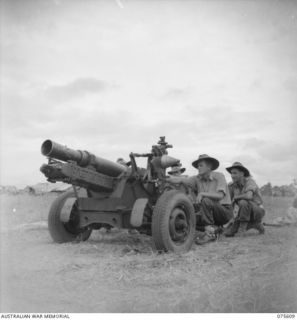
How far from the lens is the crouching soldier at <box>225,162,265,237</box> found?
23.2 ft

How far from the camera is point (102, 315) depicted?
3.59 metres

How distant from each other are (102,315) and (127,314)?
0.21m

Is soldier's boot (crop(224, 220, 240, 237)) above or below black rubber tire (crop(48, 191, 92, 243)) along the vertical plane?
below

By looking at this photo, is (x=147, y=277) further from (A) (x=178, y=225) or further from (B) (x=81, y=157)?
(B) (x=81, y=157)

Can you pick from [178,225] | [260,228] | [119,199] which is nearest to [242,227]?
[260,228]

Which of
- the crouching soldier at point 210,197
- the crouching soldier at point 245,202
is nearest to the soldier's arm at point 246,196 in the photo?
the crouching soldier at point 245,202

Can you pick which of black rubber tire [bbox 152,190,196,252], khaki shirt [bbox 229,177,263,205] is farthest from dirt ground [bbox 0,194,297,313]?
khaki shirt [bbox 229,177,263,205]

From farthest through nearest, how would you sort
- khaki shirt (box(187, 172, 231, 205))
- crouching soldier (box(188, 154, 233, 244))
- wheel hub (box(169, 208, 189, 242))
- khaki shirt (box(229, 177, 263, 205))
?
khaki shirt (box(229, 177, 263, 205)) → khaki shirt (box(187, 172, 231, 205)) → crouching soldier (box(188, 154, 233, 244)) → wheel hub (box(169, 208, 189, 242))

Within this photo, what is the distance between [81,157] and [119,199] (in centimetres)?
81

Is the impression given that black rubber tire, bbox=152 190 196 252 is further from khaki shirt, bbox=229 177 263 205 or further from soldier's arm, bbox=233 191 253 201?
khaki shirt, bbox=229 177 263 205

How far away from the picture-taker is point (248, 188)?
7.26 metres

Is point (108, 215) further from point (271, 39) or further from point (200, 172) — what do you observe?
point (271, 39)

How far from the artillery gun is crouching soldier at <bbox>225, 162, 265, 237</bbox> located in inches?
39.5

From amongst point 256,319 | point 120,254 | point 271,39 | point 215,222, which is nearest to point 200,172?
point 215,222
